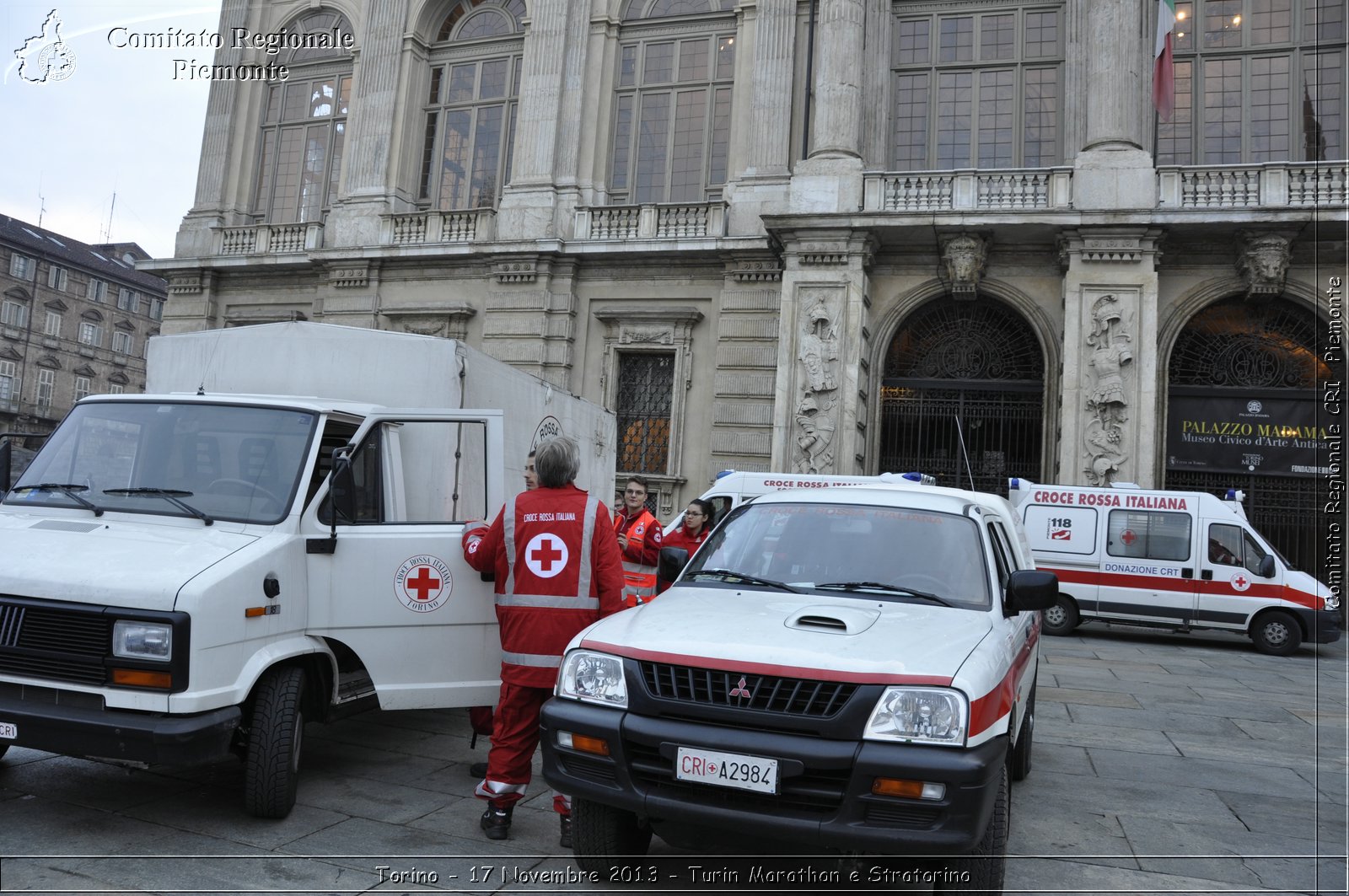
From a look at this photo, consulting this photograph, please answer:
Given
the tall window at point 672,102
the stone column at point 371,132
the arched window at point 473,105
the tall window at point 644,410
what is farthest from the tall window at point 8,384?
→ the tall window at point 644,410

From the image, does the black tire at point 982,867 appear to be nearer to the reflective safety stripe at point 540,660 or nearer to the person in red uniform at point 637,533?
the reflective safety stripe at point 540,660

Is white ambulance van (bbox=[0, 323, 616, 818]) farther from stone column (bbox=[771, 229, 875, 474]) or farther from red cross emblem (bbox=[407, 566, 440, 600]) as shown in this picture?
stone column (bbox=[771, 229, 875, 474])

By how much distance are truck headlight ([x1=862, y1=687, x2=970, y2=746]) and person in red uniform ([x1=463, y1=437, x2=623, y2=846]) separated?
1.75 meters

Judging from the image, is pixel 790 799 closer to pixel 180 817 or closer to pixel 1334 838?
pixel 180 817

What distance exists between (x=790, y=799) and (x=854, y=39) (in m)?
17.9

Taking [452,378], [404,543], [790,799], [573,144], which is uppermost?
[573,144]

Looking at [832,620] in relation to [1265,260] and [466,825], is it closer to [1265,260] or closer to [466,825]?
[466,825]

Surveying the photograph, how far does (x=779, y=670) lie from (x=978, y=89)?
1920 cm

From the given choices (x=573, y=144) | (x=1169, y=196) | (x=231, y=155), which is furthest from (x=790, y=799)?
(x=231, y=155)

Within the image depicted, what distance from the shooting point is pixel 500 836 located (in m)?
4.71

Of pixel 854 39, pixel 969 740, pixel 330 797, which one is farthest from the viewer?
pixel 854 39

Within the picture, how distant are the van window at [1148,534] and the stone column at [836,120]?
726cm

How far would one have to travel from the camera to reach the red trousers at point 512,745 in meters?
4.73

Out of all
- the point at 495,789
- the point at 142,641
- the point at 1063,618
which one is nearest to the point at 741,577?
the point at 495,789
